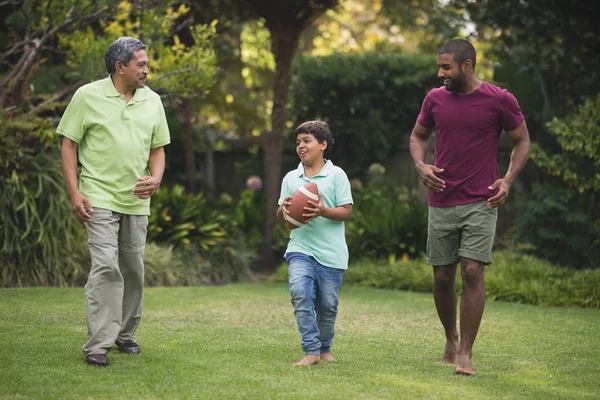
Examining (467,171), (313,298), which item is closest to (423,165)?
(467,171)

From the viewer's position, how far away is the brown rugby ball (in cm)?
574

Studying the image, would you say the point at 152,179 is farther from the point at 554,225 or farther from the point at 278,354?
the point at 554,225

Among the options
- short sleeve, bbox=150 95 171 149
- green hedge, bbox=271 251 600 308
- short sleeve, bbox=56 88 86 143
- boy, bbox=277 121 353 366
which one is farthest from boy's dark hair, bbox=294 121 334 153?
green hedge, bbox=271 251 600 308

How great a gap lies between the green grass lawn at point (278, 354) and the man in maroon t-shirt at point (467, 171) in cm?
54

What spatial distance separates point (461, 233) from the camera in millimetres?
5824

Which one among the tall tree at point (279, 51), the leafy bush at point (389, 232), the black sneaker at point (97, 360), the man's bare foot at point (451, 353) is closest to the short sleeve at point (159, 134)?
the black sneaker at point (97, 360)

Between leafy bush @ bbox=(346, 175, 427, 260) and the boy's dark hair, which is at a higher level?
the boy's dark hair

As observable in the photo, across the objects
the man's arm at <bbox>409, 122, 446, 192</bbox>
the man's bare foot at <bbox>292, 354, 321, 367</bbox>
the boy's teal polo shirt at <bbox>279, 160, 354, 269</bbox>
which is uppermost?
the man's arm at <bbox>409, 122, 446, 192</bbox>

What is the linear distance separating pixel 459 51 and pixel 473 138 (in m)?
0.55

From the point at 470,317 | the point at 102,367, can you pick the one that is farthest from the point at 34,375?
the point at 470,317

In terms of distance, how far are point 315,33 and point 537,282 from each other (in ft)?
55.9

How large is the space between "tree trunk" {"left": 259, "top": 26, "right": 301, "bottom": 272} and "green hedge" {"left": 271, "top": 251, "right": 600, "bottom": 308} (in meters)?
1.87

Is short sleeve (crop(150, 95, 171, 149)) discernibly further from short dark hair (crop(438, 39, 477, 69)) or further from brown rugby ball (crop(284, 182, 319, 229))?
short dark hair (crop(438, 39, 477, 69))

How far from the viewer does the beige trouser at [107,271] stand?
5664 mm
